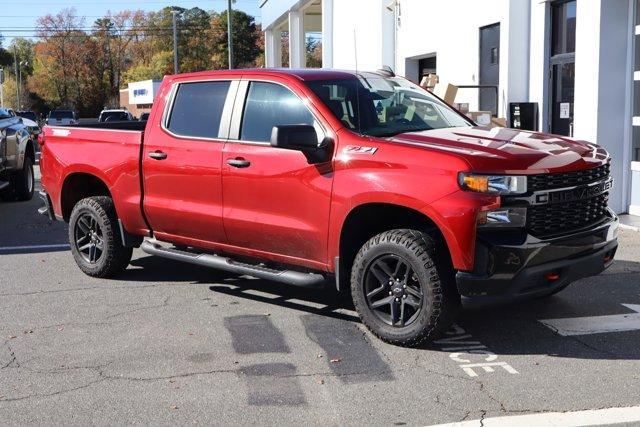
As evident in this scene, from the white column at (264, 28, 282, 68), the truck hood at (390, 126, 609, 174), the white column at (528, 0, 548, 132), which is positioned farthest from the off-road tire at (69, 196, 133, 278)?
the white column at (264, 28, 282, 68)

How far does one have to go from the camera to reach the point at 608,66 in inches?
404

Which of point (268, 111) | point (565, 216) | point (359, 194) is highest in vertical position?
point (268, 111)

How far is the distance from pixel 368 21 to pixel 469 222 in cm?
1529

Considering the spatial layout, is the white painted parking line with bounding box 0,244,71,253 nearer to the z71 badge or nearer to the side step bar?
the side step bar

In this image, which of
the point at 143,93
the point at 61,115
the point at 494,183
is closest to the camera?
the point at 494,183

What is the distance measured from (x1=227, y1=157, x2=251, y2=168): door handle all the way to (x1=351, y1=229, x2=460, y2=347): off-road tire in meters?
1.23

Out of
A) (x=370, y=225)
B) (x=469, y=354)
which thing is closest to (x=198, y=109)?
(x=370, y=225)

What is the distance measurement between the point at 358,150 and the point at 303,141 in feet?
1.29

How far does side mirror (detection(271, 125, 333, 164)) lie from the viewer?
550cm

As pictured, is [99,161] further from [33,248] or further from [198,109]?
[33,248]

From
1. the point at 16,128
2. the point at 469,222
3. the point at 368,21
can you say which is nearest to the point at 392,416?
the point at 469,222

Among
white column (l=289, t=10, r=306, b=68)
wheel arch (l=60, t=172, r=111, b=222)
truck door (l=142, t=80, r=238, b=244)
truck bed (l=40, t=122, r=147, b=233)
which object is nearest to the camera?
truck door (l=142, t=80, r=238, b=244)

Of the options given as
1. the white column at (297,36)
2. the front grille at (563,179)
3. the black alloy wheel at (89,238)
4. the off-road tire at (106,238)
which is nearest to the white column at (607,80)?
the front grille at (563,179)

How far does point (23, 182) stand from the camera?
552 inches
